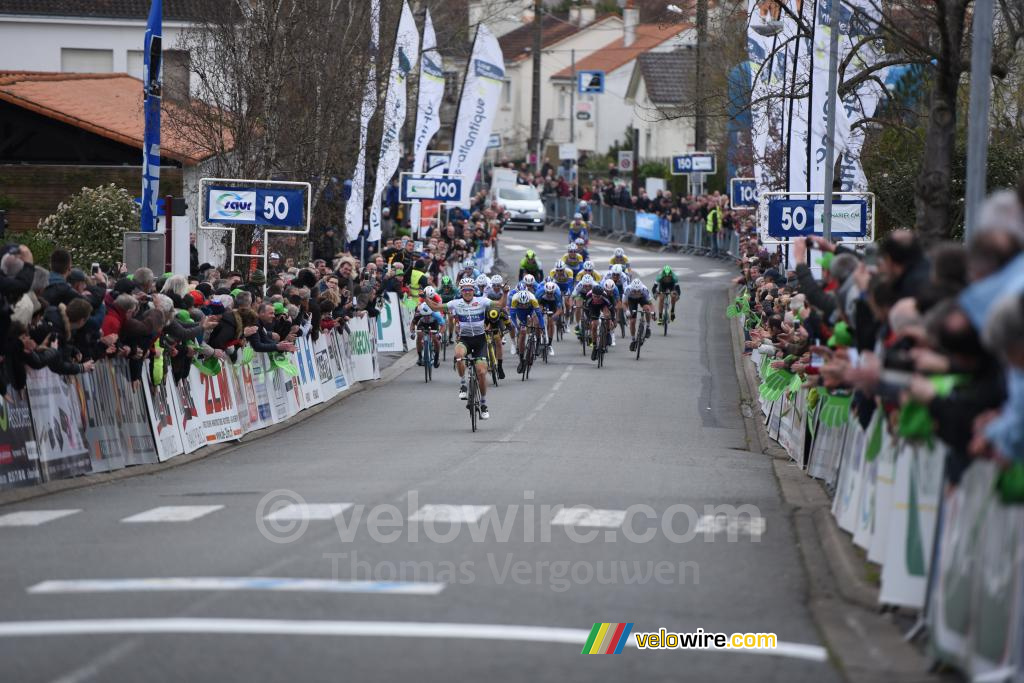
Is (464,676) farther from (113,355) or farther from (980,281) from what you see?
(113,355)

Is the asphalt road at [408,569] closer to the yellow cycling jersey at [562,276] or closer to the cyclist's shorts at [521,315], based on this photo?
the cyclist's shorts at [521,315]

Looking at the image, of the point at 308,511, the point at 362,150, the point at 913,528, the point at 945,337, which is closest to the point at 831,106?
the point at 308,511

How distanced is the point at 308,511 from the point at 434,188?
26.6 meters

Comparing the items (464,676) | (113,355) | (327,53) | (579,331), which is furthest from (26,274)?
(579,331)

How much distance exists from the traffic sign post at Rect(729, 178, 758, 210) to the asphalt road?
75.5 ft

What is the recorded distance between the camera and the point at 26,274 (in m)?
14.4

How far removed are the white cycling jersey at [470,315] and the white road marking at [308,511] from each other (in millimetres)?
10074

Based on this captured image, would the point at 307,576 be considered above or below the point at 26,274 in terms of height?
below

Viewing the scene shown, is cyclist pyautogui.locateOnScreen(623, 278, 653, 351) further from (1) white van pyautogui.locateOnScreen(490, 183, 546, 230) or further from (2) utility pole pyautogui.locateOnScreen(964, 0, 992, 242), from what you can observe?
(1) white van pyautogui.locateOnScreen(490, 183, 546, 230)

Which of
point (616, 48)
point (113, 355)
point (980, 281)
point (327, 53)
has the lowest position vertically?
point (113, 355)

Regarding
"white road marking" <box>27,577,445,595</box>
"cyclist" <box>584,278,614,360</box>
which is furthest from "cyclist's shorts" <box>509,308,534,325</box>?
"white road marking" <box>27,577,445,595</box>

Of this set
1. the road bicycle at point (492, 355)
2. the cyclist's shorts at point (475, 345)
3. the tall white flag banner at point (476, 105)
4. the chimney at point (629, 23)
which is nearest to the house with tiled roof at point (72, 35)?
the tall white flag banner at point (476, 105)

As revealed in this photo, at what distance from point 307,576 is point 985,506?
13.5ft

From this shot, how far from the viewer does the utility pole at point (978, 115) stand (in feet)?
38.6
